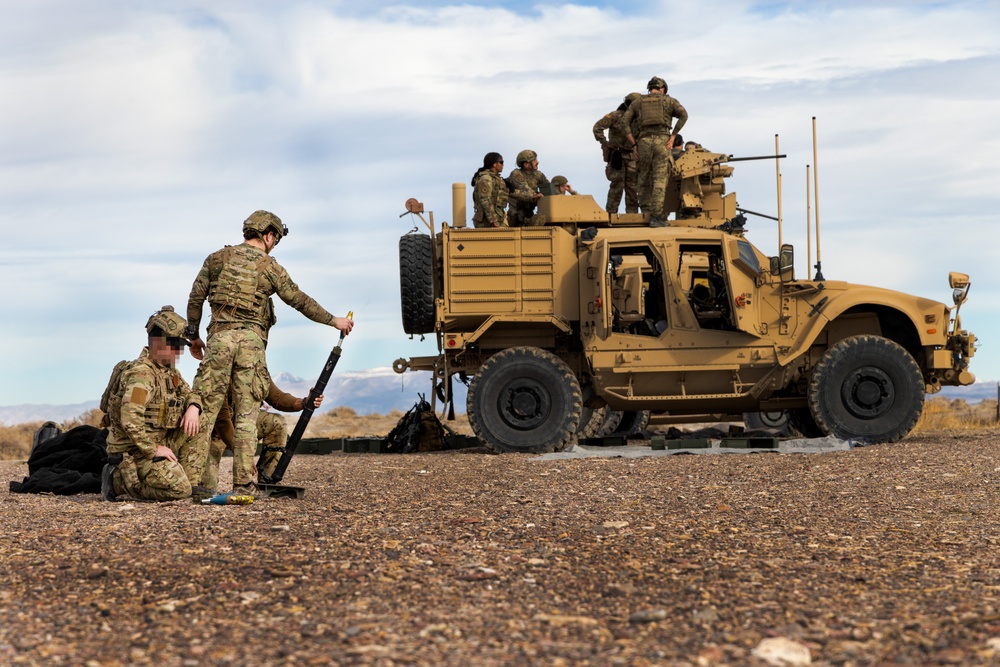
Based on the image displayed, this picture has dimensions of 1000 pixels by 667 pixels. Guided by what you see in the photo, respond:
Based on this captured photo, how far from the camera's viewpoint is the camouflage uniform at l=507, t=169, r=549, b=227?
1416 cm

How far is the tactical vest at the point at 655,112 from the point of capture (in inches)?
539

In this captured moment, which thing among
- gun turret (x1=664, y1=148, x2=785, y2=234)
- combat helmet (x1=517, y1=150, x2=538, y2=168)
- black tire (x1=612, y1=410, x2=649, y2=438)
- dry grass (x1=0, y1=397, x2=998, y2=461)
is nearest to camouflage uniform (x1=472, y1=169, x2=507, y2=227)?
combat helmet (x1=517, y1=150, x2=538, y2=168)

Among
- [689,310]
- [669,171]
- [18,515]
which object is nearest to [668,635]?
[18,515]

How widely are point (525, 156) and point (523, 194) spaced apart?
517mm

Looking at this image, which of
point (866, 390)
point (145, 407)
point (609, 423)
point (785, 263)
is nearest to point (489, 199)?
point (785, 263)

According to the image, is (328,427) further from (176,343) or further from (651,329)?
(176,343)

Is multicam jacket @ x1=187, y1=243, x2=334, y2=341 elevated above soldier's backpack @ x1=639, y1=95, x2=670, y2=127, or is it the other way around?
soldier's backpack @ x1=639, y1=95, x2=670, y2=127

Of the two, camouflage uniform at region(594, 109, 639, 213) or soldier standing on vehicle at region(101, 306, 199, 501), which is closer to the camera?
soldier standing on vehicle at region(101, 306, 199, 501)

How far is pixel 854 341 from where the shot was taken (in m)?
12.8

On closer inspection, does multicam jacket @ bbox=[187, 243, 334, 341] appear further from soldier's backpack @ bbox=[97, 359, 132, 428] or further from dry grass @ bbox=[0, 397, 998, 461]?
dry grass @ bbox=[0, 397, 998, 461]

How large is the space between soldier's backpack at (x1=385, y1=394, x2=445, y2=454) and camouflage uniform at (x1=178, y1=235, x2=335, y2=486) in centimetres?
609

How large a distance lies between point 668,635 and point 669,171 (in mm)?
9984

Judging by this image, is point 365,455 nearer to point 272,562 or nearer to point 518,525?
point 518,525

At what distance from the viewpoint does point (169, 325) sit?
25.7 feet
